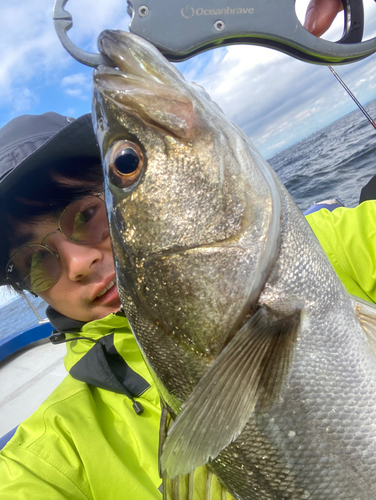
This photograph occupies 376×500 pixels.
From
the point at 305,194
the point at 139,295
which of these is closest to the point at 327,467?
the point at 139,295

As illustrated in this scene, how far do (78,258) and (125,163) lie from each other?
36.4 inches

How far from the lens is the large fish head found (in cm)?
99

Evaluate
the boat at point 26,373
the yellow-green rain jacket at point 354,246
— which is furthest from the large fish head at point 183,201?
the boat at point 26,373

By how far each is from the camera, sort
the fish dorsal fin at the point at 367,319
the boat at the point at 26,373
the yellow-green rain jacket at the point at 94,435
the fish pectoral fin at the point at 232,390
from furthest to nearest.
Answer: the boat at the point at 26,373 < the yellow-green rain jacket at the point at 94,435 < the fish dorsal fin at the point at 367,319 < the fish pectoral fin at the point at 232,390

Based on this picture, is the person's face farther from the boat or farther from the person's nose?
the boat

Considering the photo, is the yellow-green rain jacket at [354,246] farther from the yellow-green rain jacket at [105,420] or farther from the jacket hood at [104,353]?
the jacket hood at [104,353]

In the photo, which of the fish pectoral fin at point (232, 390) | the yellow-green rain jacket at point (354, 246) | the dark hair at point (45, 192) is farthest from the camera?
the yellow-green rain jacket at point (354, 246)

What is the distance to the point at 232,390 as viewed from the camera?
90 cm

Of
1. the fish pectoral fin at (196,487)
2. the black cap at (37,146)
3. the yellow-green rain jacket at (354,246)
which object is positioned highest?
the black cap at (37,146)

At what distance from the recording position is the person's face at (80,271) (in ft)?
5.91

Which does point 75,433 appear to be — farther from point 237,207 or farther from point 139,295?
point 237,207

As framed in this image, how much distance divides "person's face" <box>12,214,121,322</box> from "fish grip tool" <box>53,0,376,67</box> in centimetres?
96

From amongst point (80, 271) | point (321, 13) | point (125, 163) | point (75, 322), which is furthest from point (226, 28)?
point (75, 322)

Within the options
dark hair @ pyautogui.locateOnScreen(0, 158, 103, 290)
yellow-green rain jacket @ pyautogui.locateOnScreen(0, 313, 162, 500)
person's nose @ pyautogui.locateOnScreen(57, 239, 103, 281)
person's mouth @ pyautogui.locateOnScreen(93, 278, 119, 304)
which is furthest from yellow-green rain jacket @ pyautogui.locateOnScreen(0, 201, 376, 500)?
dark hair @ pyautogui.locateOnScreen(0, 158, 103, 290)
